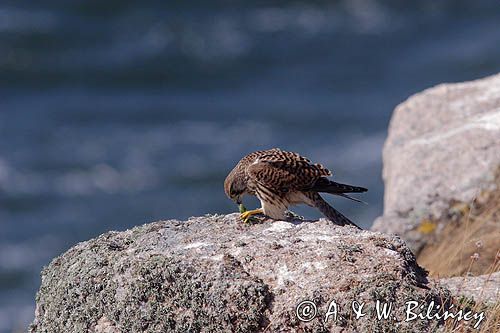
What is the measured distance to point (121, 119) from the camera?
69.6 feet

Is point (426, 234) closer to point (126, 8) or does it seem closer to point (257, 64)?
point (257, 64)

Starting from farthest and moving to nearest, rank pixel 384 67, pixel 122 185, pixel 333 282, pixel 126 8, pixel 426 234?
1. pixel 126 8
2. pixel 384 67
3. pixel 122 185
4. pixel 426 234
5. pixel 333 282

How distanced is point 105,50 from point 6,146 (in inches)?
151

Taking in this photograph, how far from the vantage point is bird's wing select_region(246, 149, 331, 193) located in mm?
6691

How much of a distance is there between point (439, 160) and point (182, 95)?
46.4ft

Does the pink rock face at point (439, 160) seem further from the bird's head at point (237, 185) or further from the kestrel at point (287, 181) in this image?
the bird's head at point (237, 185)

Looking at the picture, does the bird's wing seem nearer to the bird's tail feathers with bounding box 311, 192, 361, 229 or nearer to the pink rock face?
the bird's tail feathers with bounding box 311, 192, 361, 229

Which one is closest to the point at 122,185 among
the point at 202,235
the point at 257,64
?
the point at 257,64

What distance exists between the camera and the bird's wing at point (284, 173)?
6.69 m

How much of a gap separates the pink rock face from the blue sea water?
766cm

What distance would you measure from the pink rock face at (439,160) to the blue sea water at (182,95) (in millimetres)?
7664

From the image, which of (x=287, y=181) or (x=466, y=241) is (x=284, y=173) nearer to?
(x=287, y=181)

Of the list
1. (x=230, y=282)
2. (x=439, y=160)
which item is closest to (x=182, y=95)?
(x=439, y=160)

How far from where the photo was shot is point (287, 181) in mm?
6699
